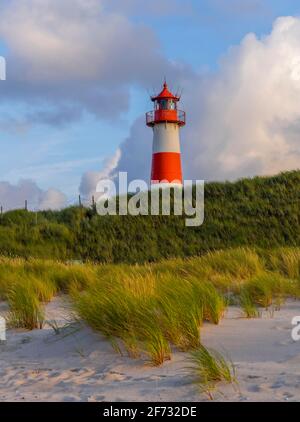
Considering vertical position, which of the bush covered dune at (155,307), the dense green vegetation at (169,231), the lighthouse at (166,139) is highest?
the lighthouse at (166,139)

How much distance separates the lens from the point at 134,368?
16.4 ft

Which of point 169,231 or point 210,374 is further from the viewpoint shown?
point 169,231

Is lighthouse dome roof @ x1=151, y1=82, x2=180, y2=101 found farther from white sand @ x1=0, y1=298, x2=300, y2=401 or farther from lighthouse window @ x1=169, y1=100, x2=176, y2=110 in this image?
white sand @ x1=0, y1=298, x2=300, y2=401

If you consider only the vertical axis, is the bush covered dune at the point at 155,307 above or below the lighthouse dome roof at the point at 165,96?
below

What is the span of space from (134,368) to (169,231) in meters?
17.3

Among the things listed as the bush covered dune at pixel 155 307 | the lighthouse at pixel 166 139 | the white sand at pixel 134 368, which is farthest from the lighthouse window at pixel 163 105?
Result: the white sand at pixel 134 368

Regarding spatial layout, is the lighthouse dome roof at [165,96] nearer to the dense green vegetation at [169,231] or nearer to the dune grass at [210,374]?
the dense green vegetation at [169,231]

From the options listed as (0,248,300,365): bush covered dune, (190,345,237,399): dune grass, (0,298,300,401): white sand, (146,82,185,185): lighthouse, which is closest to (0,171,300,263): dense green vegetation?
(146,82,185,185): lighthouse

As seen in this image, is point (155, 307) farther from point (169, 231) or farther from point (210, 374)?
point (169, 231)

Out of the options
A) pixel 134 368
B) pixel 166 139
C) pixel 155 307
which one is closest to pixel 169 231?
pixel 166 139

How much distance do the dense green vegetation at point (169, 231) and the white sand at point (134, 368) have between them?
14342 millimetres

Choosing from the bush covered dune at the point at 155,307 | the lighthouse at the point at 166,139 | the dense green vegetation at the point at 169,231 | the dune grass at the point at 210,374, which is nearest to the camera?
the dune grass at the point at 210,374

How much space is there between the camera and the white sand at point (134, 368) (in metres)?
4.26
